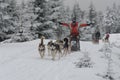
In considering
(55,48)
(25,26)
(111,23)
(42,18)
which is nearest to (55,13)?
(42,18)

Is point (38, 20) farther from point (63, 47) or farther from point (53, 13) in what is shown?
point (63, 47)

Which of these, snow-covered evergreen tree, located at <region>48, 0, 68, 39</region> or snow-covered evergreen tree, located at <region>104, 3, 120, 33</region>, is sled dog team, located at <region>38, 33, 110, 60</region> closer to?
snow-covered evergreen tree, located at <region>48, 0, 68, 39</region>

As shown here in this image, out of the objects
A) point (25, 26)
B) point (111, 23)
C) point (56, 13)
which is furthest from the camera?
point (111, 23)

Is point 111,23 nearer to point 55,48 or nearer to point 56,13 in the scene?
point 56,13

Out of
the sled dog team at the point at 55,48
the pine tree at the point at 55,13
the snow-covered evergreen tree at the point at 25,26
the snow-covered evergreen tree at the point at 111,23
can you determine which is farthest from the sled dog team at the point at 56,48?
the snow-covered evergreen tree at the point at 111,23

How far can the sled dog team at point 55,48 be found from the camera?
17.3 meters

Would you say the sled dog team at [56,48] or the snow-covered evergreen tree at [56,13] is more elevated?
the snow-covered evergreen tree at [56,13]

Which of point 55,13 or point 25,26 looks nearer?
point 25,26

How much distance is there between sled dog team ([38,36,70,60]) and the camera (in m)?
17.3

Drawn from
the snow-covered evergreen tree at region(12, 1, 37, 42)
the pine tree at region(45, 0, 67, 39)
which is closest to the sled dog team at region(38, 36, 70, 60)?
the snow-covered evergreen tree at region(12, 1, 37, 42)

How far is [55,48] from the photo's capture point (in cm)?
1748

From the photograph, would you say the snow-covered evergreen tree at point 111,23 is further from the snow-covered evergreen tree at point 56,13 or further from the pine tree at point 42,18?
the pine tree at point 42,18

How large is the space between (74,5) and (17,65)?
66.6 metres

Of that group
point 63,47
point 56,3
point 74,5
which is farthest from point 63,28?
point 63,47
